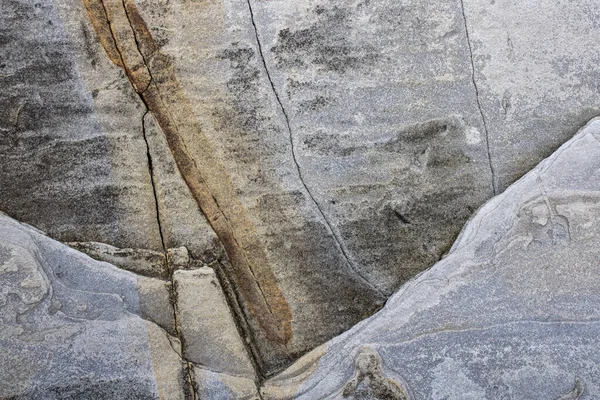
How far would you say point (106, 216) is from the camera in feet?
6.24

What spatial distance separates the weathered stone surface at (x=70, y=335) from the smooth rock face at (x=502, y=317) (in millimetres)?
389

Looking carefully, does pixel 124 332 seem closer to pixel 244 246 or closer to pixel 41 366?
pixel 41 366

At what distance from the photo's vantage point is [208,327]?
6.04 ft

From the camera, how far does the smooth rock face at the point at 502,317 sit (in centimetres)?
174

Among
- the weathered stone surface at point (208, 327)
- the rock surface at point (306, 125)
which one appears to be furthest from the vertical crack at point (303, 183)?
the weathered stone surface at point (208, 327)

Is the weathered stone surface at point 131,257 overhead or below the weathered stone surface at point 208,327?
overhead

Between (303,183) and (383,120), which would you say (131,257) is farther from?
(383,120)

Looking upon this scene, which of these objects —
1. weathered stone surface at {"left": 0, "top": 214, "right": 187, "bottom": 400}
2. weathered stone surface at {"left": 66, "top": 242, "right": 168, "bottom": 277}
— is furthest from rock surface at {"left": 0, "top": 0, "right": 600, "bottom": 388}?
weathered stone surface at {"left": 0, "top": 214, "right": 187, "bottom": 400}

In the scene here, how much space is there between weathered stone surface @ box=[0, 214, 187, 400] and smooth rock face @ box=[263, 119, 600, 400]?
15.3 inches

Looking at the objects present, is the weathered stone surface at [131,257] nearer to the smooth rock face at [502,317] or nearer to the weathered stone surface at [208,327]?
the weathered stone surface at [208,327]

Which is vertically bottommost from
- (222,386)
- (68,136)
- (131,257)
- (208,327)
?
(222,386)

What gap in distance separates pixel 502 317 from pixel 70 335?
1.34m

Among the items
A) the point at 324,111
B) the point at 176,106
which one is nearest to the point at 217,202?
the point at 176,106

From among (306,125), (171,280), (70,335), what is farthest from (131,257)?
(306,125)
